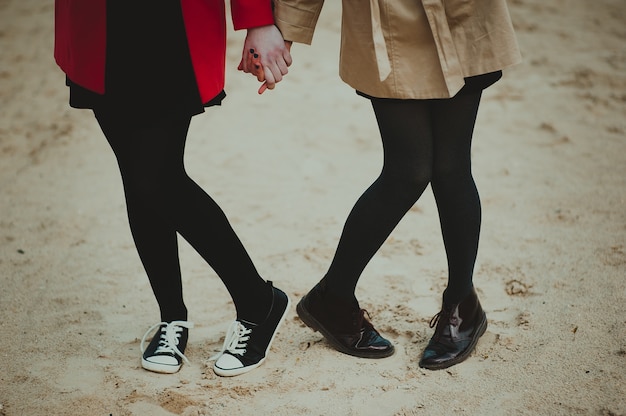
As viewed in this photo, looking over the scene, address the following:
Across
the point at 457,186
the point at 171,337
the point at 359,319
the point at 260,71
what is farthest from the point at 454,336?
→ the point at 260,71

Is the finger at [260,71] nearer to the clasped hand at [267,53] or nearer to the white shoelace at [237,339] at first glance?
the clasped hand at [267,53]

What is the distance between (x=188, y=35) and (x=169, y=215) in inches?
19.7

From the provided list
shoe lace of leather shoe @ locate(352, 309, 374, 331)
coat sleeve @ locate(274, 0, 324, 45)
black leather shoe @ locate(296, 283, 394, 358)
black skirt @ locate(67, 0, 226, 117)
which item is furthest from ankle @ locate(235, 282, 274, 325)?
coat sleeve @ locate(274, 0, 324, 45)

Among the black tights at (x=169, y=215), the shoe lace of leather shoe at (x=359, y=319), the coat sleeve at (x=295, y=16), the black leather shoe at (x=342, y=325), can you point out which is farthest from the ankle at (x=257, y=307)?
the coat sleeve at (x=295, y=16)

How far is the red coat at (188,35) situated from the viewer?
58.6 inches

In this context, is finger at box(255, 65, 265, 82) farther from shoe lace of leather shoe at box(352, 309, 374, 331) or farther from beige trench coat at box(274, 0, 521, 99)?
shoe lace of leather shoe at box(352, 309, 374, 331)

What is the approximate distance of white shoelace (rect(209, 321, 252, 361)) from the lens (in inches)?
74.7

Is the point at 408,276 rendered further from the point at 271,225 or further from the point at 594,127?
the point at 594,127

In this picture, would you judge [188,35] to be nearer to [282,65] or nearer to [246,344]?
[282,65]

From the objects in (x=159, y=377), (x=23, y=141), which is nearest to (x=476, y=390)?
(x=159, y=377)

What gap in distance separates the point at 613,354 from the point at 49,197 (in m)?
2.70

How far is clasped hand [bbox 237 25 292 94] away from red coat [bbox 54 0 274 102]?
0.03 metres

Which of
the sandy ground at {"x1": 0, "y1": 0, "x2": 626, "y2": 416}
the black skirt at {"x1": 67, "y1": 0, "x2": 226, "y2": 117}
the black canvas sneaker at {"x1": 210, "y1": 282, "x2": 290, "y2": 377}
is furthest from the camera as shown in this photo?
the black canvas sneaker at {"x1": 210, "y1": 282, "x2": 290, "y2": 377}

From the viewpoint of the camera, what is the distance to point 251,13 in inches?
62.6
